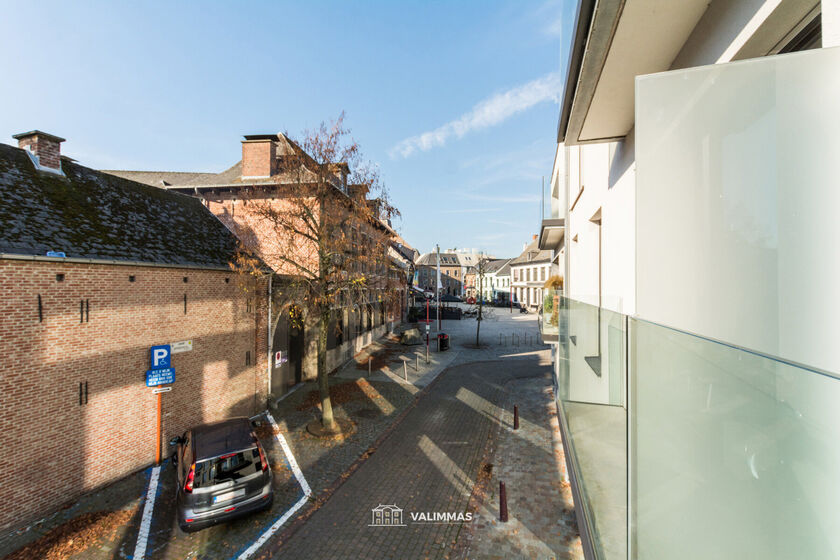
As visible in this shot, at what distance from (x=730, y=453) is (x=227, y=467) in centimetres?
785

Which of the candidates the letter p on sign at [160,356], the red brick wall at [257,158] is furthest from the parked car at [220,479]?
the red brick wall at [257,158]

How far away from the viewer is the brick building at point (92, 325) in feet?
21.8

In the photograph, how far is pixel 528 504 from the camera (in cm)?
754

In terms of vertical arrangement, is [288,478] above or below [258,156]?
below

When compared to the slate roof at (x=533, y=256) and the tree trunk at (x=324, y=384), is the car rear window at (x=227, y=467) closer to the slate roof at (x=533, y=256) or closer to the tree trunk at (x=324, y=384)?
the tree trunk at (x=324, y=384)

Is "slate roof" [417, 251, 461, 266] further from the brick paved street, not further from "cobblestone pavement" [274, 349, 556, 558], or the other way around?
"cobblestone pavement" [274, 349, 556, 558]

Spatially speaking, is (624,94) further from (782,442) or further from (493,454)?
(493,454)

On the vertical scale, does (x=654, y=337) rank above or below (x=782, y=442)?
above

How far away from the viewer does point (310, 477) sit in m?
8.46

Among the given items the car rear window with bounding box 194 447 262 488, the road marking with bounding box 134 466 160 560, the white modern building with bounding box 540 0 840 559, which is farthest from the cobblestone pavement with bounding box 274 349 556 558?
the white modern building with bounding box 540 0 840 559

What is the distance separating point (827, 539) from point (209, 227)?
15607 millimetres

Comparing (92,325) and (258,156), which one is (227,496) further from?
(258,156)

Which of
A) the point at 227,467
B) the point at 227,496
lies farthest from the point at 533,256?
the point at 227,496

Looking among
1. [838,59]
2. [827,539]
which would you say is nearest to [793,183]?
[838,59]
